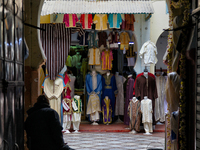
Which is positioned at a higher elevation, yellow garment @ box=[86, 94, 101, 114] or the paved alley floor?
yellow garment @ box=[86, 94, 101, 114]

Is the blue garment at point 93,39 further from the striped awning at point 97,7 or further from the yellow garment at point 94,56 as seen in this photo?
the striped awning at point 97,7

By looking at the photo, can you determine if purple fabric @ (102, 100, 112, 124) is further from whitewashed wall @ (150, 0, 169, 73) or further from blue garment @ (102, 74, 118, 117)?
whitewashed wall @ (150, 0, 169, 73)

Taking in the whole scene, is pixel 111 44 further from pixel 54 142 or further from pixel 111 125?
pixel 54 142

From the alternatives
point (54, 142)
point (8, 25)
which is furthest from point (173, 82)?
point (8, 25)

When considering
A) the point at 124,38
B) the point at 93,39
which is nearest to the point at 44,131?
the point at 124,38

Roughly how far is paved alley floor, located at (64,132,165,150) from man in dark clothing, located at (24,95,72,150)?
13.6 feet

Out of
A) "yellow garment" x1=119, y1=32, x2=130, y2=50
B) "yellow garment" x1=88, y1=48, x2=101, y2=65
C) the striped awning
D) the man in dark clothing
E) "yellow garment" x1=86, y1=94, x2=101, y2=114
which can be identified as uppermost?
the striped awning

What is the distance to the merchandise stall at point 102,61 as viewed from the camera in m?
10.8

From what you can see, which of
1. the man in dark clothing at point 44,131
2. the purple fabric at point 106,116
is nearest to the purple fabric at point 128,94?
the purple fabric at point 106,116

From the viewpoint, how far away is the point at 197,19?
4234mm

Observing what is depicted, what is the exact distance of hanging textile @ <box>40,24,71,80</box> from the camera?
995 cm

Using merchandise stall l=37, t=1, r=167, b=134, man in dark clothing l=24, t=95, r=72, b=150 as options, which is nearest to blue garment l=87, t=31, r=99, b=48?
merchandise stall l=37, t=1, r=167, b=134

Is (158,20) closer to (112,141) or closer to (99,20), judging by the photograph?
(99,20)

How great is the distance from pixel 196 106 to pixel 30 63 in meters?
3.34
